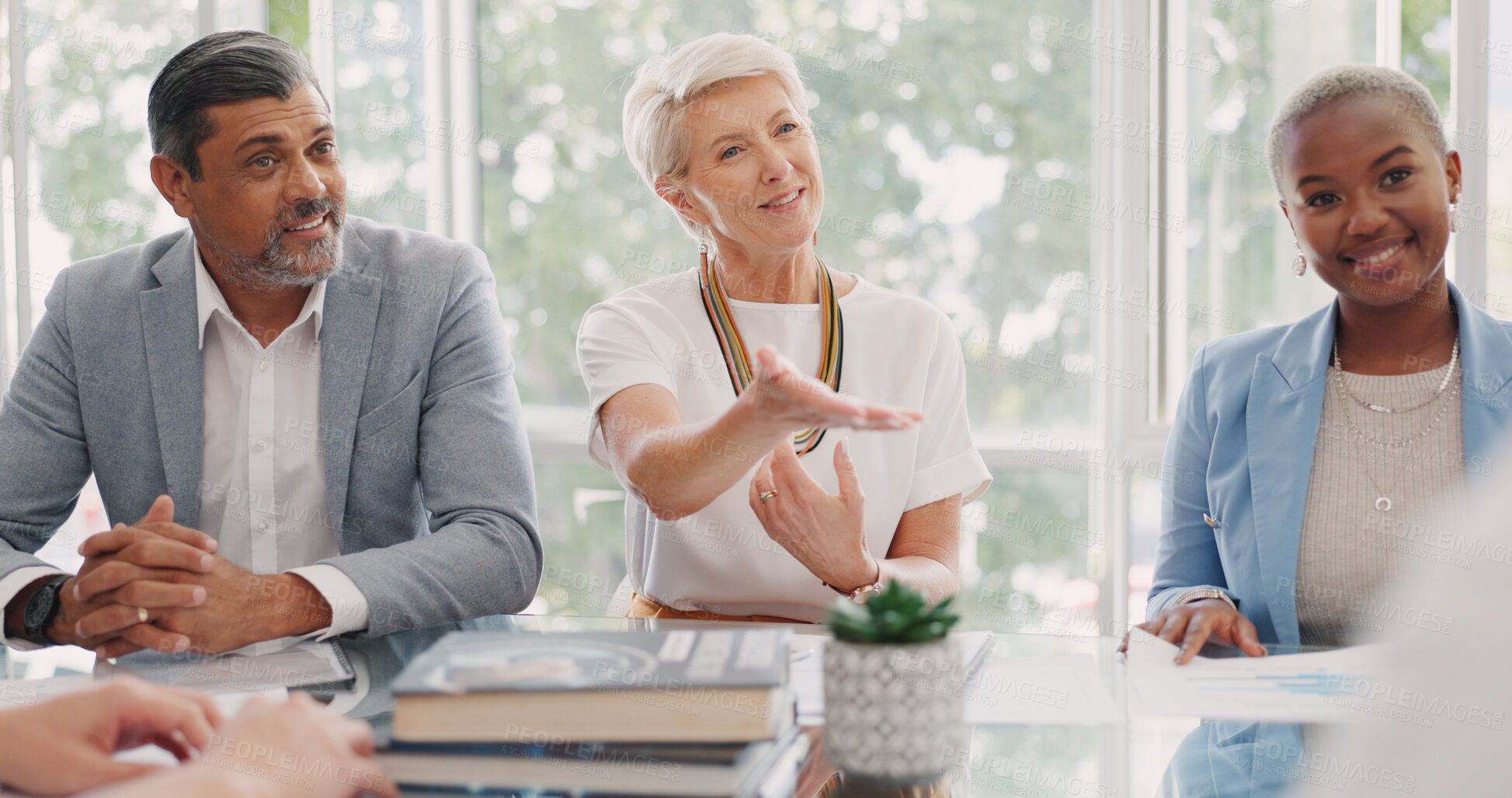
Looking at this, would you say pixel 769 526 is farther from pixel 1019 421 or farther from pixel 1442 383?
pixel 1019 421

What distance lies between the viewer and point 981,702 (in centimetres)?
119

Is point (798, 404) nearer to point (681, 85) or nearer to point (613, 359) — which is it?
point (613, 359)

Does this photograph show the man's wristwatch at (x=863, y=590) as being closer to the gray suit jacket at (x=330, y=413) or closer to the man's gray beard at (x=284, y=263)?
the gray suit jacket at (x=330, y=413)

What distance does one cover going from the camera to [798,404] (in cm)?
136

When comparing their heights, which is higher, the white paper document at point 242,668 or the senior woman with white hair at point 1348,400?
the senior woman with white hair at point 1348,400

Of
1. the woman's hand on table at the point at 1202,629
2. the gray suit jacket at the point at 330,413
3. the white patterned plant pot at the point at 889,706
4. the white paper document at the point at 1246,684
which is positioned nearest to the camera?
the white patterned plant pot at the point at 889,706

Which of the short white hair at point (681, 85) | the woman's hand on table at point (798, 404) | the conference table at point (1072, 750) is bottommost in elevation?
the conference table at point (1072, 750)

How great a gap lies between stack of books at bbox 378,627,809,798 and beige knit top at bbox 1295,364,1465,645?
102 centimetres

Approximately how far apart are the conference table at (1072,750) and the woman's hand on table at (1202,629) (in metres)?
0.08

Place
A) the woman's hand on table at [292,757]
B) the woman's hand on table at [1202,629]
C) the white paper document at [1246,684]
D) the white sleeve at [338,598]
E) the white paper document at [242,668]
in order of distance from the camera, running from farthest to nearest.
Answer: the white sleeve at [338,598]
the woman's hand on table at [1202,629]
the white paper document at [242,668]
the white paper document at [1246,684]
the woman's hand on table at [292,757]

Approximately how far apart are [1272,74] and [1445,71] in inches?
16.1

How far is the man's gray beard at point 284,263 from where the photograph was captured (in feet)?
6.09

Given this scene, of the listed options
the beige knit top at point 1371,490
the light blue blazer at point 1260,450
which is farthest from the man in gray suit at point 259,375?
the beige knit top at point 1371,490

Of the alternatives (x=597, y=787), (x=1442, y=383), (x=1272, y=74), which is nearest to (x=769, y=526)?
(x=597, y=787)
